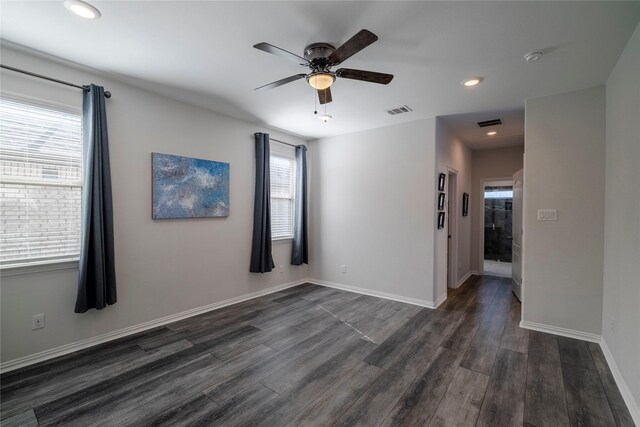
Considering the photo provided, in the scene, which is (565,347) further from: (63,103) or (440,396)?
(63,103)

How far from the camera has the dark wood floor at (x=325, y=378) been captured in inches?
75.1

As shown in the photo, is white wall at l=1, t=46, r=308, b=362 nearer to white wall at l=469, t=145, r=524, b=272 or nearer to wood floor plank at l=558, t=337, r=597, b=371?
wood floor plank at l=558, t=337, r=597, b=371

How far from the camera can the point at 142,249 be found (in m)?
3.19

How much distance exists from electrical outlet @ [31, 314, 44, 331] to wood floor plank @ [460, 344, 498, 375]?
382 centimetres

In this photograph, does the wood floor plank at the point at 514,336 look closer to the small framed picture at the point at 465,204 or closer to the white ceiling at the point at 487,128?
the small framed picture at the point at 465,204

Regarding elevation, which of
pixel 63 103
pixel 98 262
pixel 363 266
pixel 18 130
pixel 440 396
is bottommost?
pixel 440 396

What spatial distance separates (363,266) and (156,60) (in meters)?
3.85

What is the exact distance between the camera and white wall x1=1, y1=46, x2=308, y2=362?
2486mm

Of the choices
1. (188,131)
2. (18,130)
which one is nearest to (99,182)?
(18,130)

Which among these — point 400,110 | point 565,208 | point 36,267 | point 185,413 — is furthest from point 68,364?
point 565,208

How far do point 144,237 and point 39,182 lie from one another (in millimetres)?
1019

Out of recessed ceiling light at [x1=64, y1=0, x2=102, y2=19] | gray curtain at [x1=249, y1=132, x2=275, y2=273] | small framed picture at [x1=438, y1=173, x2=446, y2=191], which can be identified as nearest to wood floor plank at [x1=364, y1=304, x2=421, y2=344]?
small framed picture at [x1=438, y1=173, x2=446, y2=191]

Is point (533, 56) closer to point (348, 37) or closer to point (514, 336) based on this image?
point (348, 37)

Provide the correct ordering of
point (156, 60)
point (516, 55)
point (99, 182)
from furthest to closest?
1. point (99, 182)
2. point (156, 60)
3. point (516, 55)
